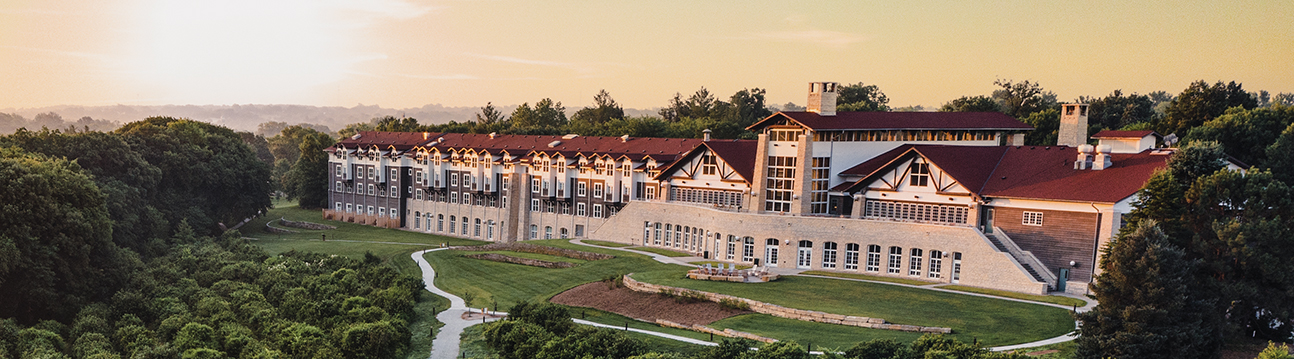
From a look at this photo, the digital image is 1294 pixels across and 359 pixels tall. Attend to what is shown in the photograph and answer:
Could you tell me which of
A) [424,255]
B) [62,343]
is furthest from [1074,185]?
[62,343]

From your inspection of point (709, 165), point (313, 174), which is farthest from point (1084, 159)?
point (313, 174)

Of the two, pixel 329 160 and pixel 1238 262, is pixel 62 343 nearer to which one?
pixel 1238 262

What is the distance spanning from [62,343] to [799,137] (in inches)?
1505

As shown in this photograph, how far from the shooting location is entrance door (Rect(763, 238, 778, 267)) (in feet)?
177

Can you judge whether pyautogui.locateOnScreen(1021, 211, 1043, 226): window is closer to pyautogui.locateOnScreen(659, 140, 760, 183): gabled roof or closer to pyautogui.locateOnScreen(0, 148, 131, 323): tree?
pyautogui.locateOnScreen(659, 140, 760, 183): gabled roof

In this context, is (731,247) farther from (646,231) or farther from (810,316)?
(810,316)

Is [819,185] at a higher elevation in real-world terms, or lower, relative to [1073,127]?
lower

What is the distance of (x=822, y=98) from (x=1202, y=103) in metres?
30.6

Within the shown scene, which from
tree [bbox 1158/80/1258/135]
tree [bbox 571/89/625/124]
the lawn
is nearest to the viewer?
the lawn

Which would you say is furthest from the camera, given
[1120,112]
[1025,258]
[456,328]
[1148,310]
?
[1120,112]

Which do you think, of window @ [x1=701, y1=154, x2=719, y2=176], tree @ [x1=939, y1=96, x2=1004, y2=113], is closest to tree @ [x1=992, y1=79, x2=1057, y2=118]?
tree @ [x1=939, y1=96, x2=1004, y2=113]

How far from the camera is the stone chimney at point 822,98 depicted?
60.2 meters

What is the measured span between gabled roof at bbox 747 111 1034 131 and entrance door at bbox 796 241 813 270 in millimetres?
8047

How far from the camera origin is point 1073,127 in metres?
58.5
